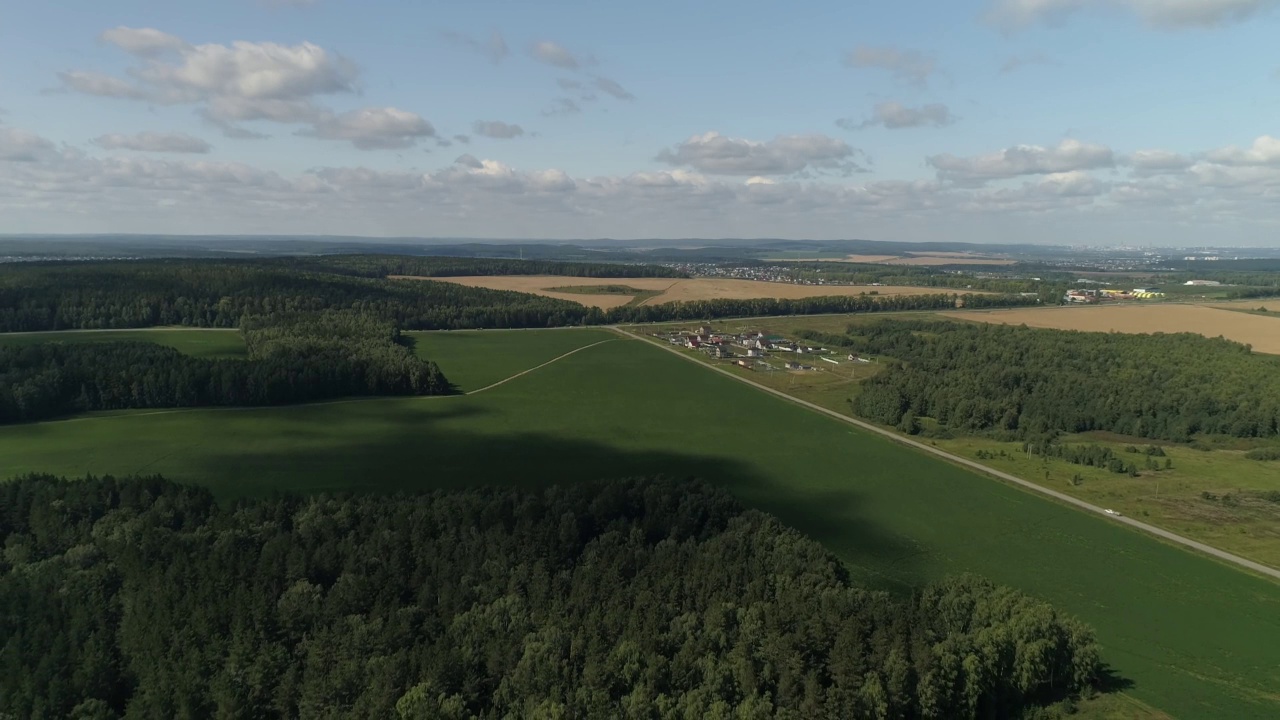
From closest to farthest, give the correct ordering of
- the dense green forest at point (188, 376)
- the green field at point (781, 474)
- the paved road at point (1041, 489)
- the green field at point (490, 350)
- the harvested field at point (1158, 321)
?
the green field at point (781, 474) < the paved road at point (1041, 489) < the dense green forest at point (188, 376) < the green field at point (490, 350) < the harvested field at point (1158, 321)

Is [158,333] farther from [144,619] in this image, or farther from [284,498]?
[144,619]

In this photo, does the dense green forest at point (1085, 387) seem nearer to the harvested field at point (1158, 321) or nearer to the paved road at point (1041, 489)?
the paved road at point (1041, 489)

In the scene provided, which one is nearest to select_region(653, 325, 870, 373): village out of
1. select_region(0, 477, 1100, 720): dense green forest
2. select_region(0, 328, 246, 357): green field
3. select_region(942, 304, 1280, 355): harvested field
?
select_region(942, 304, 1280, 355): harvested field

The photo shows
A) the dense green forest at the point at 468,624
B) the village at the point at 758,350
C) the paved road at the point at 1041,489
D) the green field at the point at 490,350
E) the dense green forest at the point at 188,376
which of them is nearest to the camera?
the dense green forest at the point at 468,624

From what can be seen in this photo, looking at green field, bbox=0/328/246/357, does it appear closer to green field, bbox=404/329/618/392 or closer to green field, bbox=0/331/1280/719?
green field, bbox=404/329/618/392

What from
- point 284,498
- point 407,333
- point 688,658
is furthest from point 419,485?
point 407,333

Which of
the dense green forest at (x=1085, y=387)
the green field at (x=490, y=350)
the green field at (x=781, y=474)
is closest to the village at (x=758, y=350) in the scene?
Answer: the dense green forest at (x=1085, y=387)
